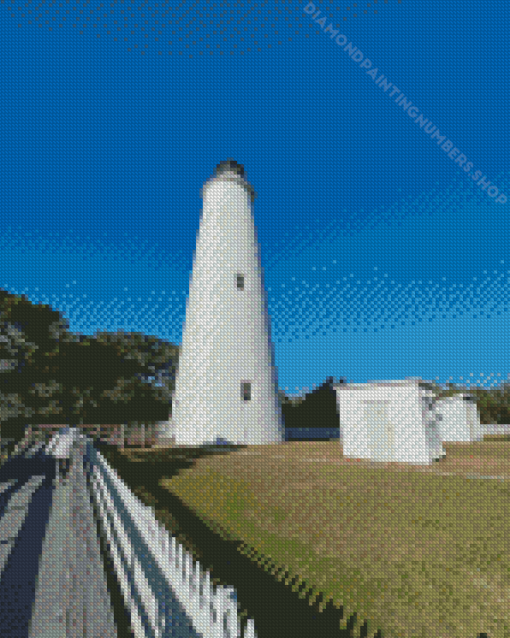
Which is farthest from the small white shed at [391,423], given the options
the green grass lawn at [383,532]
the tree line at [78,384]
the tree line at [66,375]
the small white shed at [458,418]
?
the tree line at [66,375]

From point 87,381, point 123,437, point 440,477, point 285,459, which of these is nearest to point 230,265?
point 285,459

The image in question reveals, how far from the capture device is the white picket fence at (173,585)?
2283mm

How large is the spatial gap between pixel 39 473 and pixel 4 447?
6.06 metres

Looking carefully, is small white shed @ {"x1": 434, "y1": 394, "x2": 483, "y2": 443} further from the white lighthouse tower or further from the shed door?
the white lighthouse tower

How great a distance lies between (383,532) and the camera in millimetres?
6344

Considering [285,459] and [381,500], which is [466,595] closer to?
[381,500]

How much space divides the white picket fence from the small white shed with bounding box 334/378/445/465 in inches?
442

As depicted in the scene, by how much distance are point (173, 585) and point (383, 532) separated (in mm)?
4369

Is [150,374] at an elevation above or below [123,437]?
above

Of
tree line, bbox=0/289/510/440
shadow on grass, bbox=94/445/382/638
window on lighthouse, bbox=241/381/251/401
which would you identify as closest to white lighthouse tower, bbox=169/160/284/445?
window on lighthouse, bbox=241/381/251/401

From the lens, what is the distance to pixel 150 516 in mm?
4297

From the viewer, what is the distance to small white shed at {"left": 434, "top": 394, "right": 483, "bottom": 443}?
78.2 ft

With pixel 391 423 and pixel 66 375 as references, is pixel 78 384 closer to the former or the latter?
pixel 66 375

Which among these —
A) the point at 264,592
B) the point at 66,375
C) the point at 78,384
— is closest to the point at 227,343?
the point at 264,592
